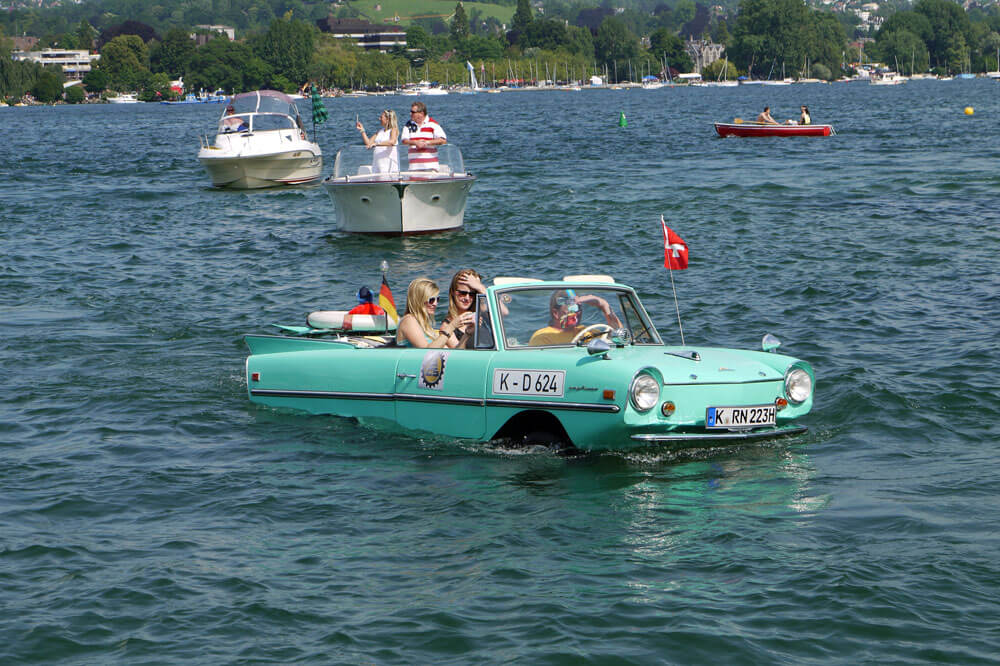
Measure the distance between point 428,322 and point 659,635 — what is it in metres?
4.55

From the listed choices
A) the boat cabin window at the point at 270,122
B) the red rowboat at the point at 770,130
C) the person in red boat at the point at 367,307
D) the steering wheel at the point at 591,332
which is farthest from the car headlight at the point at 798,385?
the red rowboat at the point at 770,130

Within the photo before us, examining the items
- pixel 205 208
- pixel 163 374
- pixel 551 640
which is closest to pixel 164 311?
pixel 163 374

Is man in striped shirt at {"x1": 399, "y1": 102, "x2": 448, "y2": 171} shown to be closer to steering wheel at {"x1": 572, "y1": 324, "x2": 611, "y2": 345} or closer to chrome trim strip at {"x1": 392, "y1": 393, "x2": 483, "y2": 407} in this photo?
chrome trim strip at {"x1": 392, "y1": 393, "x2": 483, "y2": 407}

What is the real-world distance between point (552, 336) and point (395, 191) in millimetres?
13472

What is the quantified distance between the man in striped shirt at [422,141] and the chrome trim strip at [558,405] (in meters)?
13.6

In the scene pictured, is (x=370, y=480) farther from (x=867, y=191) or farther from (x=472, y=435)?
(x=867, y=191)

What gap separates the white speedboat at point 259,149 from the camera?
108 ft

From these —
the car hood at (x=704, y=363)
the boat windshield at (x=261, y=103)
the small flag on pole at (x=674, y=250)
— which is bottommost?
the car hood at (x=704, y=363)

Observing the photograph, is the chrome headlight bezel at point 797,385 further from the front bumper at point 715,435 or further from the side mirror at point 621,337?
the side mirror at point 621,337

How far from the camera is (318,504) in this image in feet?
28.9

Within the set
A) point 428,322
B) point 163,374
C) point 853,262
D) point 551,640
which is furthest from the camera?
point 853,262

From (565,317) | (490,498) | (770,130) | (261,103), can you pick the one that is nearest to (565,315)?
(565,317)

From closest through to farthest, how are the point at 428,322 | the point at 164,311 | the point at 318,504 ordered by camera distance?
the point at 318,504
the point at 428,322
the point at 164,311

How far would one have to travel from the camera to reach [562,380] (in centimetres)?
902
